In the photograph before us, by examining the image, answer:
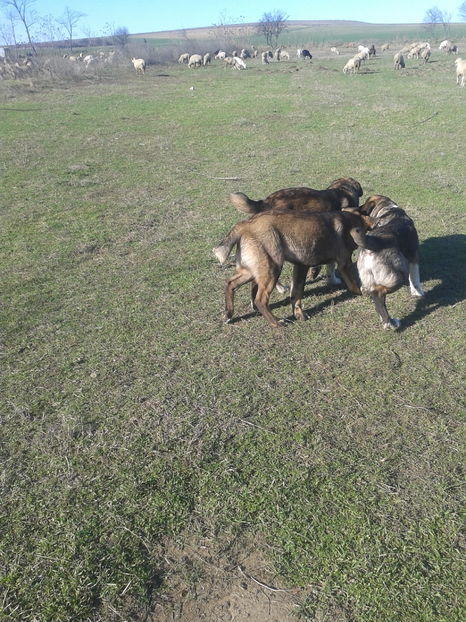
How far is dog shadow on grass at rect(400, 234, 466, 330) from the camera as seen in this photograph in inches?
239

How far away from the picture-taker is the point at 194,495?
3592 mm

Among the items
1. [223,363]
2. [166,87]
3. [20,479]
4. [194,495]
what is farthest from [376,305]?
[166,87]

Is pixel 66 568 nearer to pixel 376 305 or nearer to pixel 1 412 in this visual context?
pixel 1 412

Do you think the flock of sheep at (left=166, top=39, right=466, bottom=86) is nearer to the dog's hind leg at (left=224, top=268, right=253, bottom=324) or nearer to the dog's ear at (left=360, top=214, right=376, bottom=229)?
the dog's ear at (left=360, top=214, right=376, bottom=229)

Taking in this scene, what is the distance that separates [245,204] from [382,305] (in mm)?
1987

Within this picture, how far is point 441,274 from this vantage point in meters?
6.82

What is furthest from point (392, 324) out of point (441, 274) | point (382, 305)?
point (441, 274)

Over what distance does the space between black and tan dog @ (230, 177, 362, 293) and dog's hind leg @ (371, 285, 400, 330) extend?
1.14 metres

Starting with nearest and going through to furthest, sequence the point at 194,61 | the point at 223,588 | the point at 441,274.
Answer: the point at 223,588, the point at 441,274, the point at 194,61

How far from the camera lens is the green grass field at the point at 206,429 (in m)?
Result: 3.05

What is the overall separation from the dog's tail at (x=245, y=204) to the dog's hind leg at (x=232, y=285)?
3.18 ft

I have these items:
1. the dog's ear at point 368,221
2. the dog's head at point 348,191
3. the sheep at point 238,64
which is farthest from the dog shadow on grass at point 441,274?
the sheep at point 238,64

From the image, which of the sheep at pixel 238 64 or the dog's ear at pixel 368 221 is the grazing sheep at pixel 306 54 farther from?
the dog's ear at pixel 368 221

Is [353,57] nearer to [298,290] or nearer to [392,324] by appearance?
[298,290]
